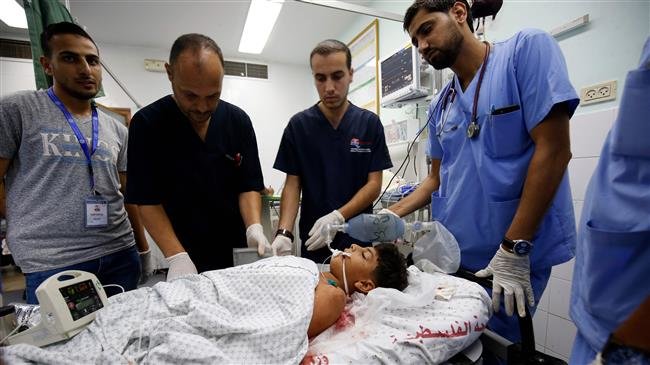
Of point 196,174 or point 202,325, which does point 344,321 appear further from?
point 196,174

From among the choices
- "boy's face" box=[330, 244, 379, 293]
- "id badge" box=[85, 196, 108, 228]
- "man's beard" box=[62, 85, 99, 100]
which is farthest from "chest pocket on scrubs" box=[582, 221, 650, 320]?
"man's beard" box=[62, 85, 99, 100]

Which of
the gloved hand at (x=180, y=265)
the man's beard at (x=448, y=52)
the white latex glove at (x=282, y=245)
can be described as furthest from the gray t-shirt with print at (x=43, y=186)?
the man's beard at (x=448, y=52)

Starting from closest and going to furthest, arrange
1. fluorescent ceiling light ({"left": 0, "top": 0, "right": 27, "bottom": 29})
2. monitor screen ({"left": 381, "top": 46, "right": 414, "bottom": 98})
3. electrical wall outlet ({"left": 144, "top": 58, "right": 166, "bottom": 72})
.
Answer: monitor screen ({"left": 381, "top": 46, "right": 414, "bottom": 98}) → fluorescent ceiling light ({"left": 0, "top": 0, "right": 27, "bottom": 29}) → electrical wall outlet ({"left": 144, "top": 58, "right": 166, "bottom": 72})

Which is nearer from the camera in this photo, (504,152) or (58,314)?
(58,314)

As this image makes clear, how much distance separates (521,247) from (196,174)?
4.26 ft

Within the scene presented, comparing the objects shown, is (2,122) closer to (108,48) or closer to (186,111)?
(186,111)

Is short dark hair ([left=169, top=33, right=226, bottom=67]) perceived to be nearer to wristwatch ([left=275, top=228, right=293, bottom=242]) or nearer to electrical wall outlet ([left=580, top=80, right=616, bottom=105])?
wristwatch ([left=275, top=228, right=293, bottom=242])

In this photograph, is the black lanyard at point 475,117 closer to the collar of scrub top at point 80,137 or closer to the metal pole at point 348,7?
the metal pole at point 348,7

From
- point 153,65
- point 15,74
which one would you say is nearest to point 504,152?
point 153,65

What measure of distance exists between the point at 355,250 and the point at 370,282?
6.5 inches

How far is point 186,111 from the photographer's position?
1.30 metres

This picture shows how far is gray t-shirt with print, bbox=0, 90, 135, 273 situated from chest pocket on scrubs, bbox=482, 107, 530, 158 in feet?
5.63

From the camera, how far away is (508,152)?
107cm

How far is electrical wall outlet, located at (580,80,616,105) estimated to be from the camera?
5.08 feet
